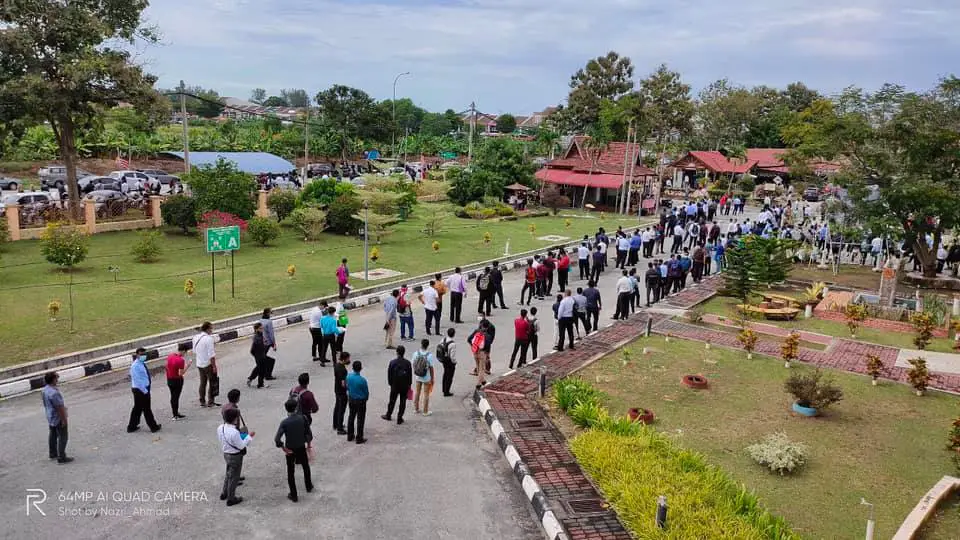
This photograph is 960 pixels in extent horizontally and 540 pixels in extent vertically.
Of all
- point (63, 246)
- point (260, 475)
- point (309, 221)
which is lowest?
point (260, 475)

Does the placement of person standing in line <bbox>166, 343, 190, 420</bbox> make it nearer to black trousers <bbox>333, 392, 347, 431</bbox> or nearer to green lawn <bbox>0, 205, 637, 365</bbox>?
black trousers <bbox>333, 392, 347, 431</bbox>

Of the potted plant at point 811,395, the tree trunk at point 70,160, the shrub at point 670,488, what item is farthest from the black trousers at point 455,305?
the tree trunk at point 70,160

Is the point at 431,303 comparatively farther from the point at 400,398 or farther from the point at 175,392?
the point at 175,392

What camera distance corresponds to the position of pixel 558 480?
350 inches

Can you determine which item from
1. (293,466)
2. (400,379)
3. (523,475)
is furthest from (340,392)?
(523,475)

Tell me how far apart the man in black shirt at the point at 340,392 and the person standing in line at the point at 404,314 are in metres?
4.51

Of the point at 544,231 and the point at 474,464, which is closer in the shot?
the point at 474,464

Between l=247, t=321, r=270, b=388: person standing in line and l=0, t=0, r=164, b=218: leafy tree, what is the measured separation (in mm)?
16656

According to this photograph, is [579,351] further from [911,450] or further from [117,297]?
[117,297]

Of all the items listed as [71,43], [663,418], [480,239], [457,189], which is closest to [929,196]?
[663,418]

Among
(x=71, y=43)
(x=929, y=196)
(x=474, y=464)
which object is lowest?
(x=474, y=464)

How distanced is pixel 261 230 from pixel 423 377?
52.0ft

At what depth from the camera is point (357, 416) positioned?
9.88 meters

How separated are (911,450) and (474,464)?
6.55 meters
